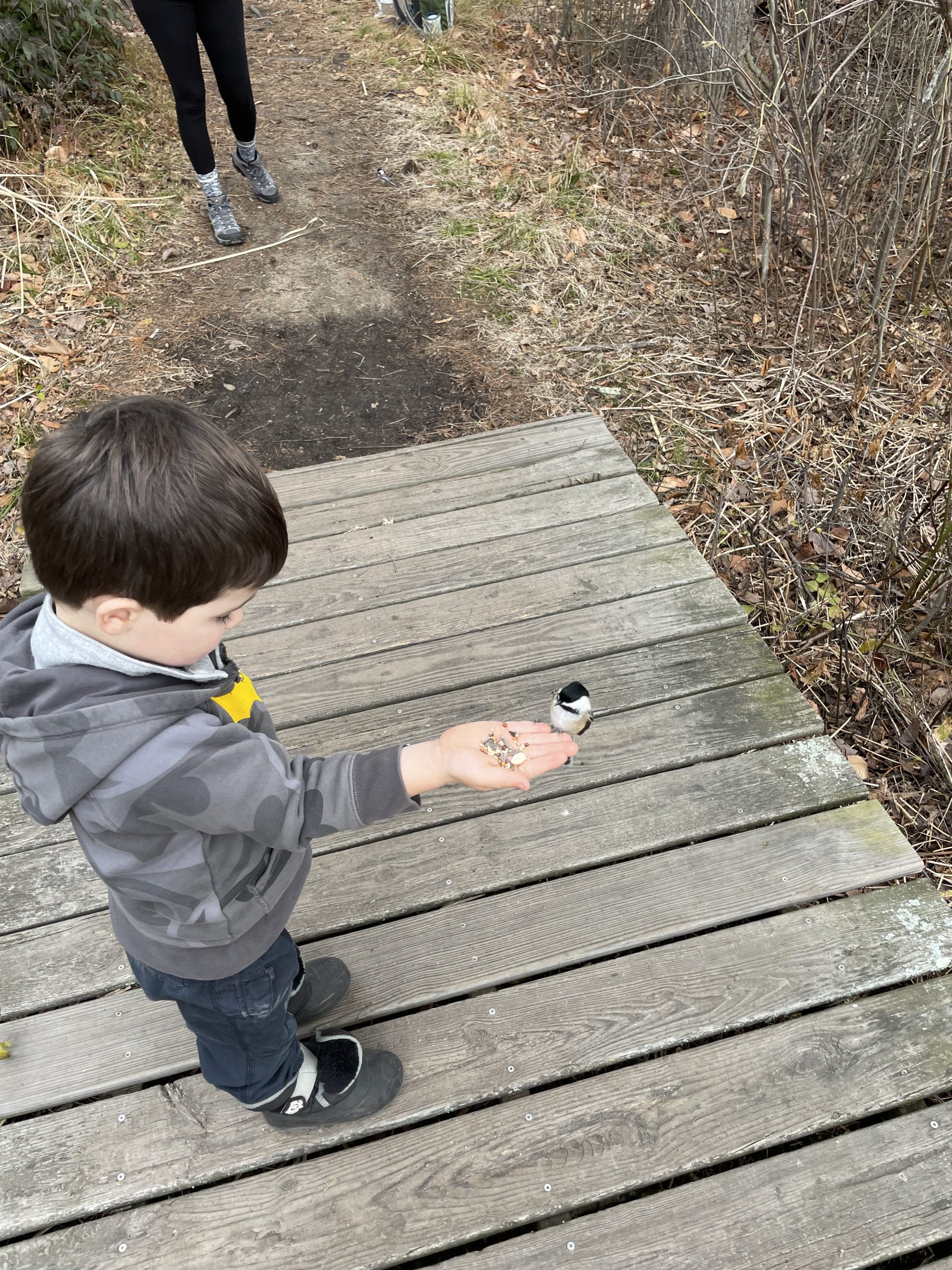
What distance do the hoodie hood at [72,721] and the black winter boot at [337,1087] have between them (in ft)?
2.73

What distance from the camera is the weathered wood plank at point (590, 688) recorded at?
238 centimetres

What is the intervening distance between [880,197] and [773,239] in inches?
23.6

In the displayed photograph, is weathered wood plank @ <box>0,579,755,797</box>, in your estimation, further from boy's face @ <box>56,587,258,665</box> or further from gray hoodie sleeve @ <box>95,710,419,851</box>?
boy's face @ <box>56,587,258,665</box>

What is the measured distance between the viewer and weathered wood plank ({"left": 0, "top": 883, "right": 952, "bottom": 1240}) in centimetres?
169

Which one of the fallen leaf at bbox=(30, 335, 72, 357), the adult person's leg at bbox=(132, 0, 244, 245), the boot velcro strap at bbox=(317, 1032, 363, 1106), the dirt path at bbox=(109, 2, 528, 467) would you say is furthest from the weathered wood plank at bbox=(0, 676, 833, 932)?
the adult person's leg at bbox=(132, 0, 244, 245)

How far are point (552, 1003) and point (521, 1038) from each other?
104mm

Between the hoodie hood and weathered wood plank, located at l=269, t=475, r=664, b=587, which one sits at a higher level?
the hoodie hood

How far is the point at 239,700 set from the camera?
145cm

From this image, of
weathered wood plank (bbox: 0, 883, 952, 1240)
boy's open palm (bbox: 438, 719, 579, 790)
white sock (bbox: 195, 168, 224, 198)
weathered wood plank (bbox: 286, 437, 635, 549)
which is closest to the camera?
boy's open palm (bbox: 438, 719, 579, 790)

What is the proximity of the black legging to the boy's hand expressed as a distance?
4109 millimetres

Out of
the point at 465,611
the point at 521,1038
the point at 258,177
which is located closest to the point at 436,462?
the point at 465,611

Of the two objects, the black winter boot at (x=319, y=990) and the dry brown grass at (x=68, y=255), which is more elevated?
the dry brown grass at (x=68, y=255)

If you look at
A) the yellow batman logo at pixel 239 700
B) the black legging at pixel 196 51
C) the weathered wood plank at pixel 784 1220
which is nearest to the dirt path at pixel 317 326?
the black legging at pixel 196 51

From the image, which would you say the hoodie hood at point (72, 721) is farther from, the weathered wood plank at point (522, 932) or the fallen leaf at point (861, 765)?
the fallen leaf at point (861, 765)
